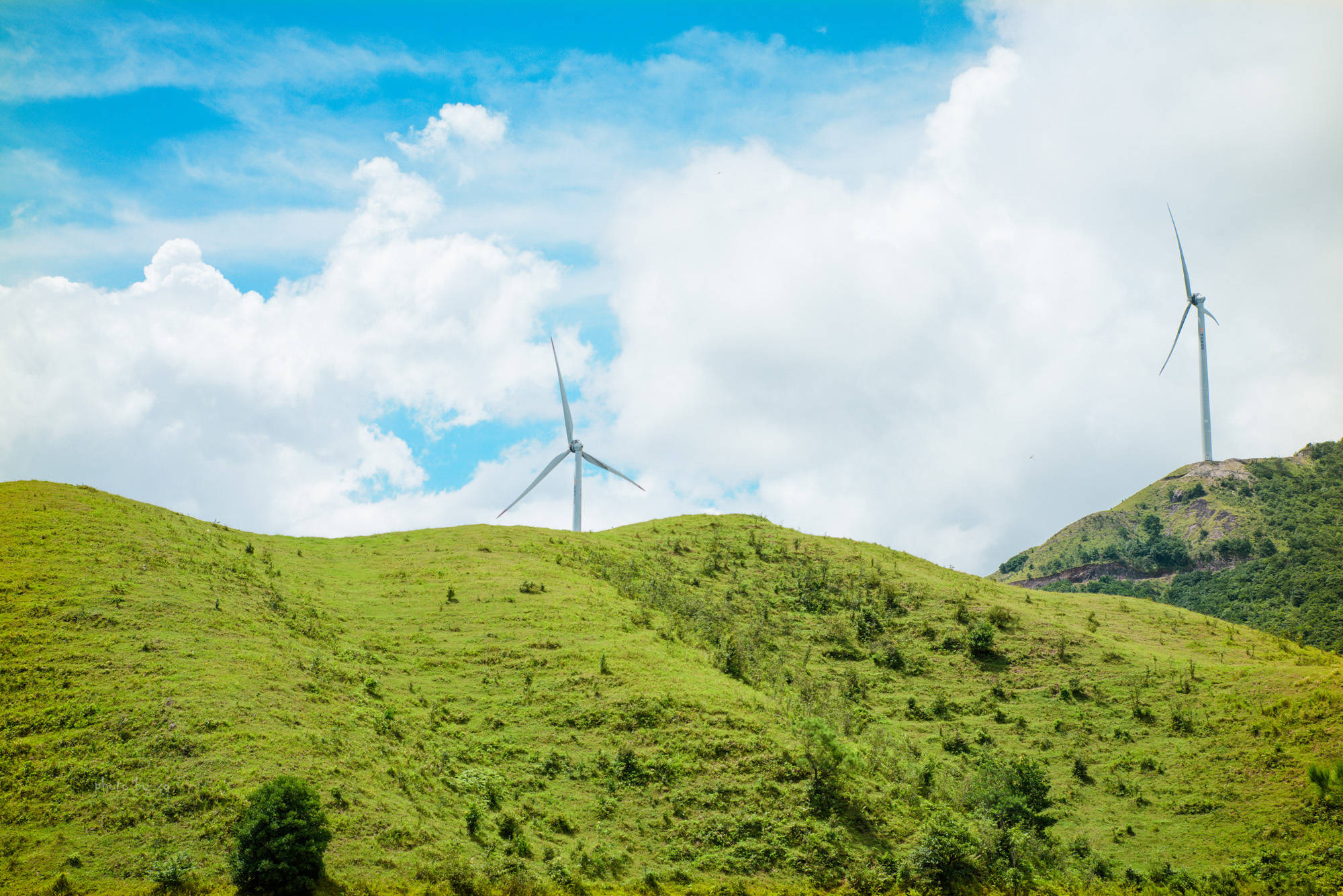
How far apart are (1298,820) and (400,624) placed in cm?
5299

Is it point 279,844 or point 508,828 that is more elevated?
point 279,844

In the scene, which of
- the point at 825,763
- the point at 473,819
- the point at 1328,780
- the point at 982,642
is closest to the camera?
the point at 473,819

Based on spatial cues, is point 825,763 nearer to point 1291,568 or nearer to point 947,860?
point 947,860

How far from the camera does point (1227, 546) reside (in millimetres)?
151000

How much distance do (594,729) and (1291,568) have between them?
12638 centimetres

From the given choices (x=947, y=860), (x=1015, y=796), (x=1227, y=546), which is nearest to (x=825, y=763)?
Result: (x=947, y=860)

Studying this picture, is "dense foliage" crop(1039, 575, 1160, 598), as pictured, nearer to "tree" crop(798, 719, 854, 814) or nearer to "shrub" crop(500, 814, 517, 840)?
"tree" crop(798, 719, 854, 814)

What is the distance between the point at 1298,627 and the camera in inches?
3930

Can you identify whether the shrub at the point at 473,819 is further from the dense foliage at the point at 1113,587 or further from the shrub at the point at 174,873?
the dense foliage at the point at 1113,587

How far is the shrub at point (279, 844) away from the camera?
3075cm

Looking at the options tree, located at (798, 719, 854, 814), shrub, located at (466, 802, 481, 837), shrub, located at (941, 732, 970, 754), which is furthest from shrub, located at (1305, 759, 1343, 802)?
shrub, located at (466, 802, 481, 837)

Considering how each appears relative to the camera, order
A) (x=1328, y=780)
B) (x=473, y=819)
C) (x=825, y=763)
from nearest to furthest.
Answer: (x=473, y=819), (x=1328, y=780), (x=825, y=763)

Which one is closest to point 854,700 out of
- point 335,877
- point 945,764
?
point 945,764

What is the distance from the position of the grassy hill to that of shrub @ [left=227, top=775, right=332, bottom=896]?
1.25 m
